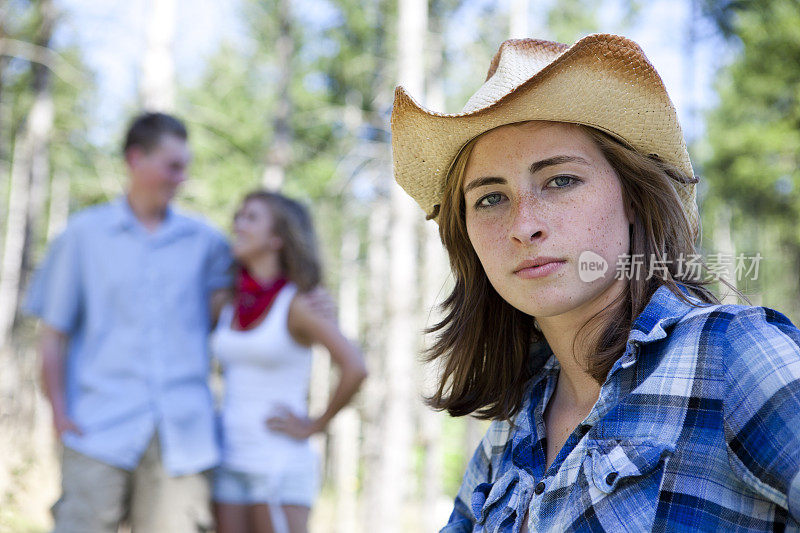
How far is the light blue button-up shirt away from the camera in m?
3.44

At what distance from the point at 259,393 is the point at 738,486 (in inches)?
105

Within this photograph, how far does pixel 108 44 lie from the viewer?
12.0m

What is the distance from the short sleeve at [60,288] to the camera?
141 inches

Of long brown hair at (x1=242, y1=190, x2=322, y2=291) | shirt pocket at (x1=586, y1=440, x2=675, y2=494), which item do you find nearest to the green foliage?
Result: long brown hair at (x1=242, y1=190, x2=322, y2=291)

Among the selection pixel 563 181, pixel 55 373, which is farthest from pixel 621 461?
pixel 55 373

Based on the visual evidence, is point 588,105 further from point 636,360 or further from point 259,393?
point 259,393

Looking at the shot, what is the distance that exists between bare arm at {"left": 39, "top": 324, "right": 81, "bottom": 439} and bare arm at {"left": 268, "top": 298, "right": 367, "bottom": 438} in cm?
104

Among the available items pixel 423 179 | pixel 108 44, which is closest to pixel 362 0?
pixel 108 44

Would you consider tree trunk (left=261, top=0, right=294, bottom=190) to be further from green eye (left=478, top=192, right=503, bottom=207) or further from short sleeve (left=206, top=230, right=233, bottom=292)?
green eye (left=478, top=192, right=503, bottom=207)

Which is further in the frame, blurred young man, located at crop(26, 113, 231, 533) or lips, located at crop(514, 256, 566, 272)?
blurred young man, located at crop(26, 113, 231, 533)

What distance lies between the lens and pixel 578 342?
5.24ft

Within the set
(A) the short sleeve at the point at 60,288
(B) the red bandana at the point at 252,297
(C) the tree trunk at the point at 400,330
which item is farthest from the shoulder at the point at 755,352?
(C) the tree trunk at the point at 400,330

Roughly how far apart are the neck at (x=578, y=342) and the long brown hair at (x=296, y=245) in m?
2.19

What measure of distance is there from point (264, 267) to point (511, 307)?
2.08 m
